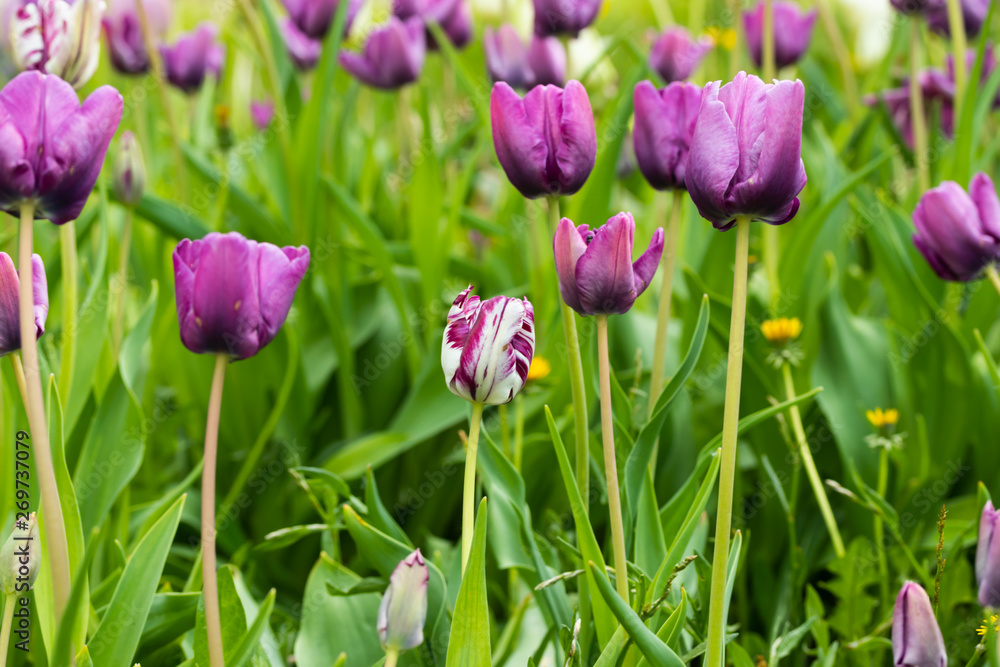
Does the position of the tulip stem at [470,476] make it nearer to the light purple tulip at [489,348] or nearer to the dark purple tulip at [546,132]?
the light purple tulip at [489,348]

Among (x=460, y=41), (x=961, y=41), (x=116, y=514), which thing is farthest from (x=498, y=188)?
(x=116, y=514)

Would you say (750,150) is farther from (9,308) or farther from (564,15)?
(564,15)

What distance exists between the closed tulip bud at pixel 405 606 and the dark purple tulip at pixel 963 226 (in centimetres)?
73

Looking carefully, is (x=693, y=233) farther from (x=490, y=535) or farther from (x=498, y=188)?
(x=498, y=188)

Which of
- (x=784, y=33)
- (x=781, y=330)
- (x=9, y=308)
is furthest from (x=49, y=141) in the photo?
(x=784, y=33)

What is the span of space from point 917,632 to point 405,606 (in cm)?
39

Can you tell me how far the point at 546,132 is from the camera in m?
0.76

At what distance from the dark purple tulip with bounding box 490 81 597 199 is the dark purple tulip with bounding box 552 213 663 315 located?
0.28 feet

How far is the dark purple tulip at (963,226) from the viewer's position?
39.4 inches

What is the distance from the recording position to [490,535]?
1.02 metres

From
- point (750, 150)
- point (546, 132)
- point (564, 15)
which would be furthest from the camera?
point (564, 15)

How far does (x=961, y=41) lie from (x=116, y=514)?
1.49m

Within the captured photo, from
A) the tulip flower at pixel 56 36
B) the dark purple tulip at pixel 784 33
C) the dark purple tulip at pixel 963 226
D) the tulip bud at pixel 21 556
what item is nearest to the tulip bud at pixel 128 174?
the tulip flower at pixel 56 36

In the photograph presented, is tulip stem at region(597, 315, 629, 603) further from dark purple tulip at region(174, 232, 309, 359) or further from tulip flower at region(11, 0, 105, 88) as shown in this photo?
tulip flower at region(11, 0, 105, 88)
